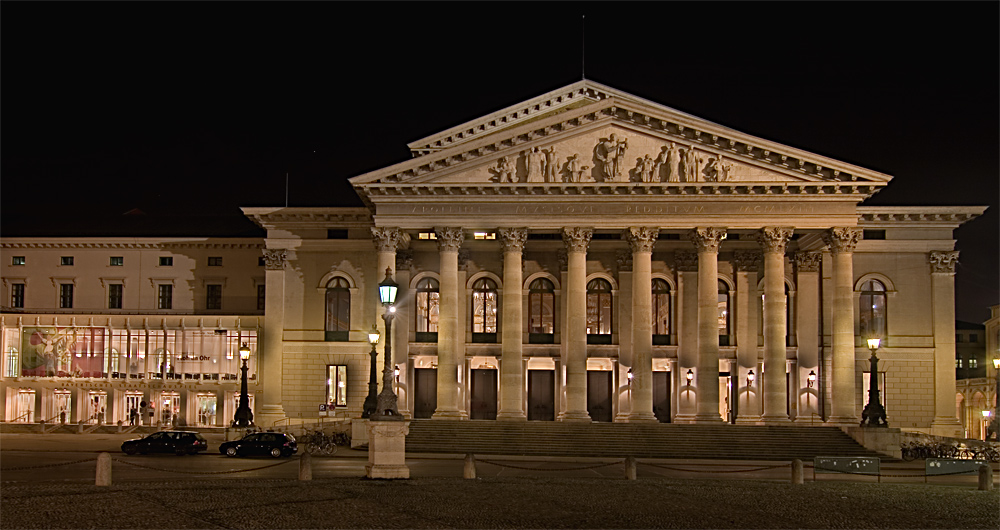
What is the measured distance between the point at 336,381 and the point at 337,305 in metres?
4.30

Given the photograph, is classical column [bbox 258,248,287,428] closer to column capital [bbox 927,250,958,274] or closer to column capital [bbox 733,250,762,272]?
column capital [bbox 733,250,762,272]

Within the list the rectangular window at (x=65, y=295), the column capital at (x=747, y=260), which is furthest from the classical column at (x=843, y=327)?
the rectangular window at (x=65, y=295)

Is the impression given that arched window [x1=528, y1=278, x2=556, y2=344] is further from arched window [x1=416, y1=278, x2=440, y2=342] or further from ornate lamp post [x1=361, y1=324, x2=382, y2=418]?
ornate lamp post [x1=361, y1=324, x2=382, y2=418]

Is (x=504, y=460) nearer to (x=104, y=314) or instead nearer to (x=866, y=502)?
(x=866, y=502)

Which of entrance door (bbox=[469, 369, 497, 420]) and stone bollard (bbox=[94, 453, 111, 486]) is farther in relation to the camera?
entrance door (bbox=[469, 369, 497, 420])

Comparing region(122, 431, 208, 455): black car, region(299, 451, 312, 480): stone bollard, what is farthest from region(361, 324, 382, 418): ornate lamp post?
region(122, 431, 208, 455): black car

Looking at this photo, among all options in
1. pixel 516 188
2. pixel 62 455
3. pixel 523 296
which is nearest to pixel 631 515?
pixel 62 455

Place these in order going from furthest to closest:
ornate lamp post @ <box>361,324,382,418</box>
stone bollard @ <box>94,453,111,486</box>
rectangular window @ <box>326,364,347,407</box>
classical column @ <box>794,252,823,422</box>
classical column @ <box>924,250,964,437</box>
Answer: rectangular window @ <box>326,364,347,407</box> → classical column @ <box>924,250,964,437</box> → classical column @ <box>794,252,823,422</box> → ornate lamp post @ <box>361,324,382,418</box> → stone bollard @ <box>94,453,111,486</box>

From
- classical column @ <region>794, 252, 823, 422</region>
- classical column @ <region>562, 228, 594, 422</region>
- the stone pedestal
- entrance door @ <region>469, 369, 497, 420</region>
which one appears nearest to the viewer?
the stone pedestal

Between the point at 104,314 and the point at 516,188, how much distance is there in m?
29.5

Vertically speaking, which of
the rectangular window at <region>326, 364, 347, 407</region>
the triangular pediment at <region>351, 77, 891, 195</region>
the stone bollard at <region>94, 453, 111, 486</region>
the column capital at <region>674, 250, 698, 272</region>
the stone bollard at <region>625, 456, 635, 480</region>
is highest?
the triangular pediment at <region>351, 77, 891, 195</region>

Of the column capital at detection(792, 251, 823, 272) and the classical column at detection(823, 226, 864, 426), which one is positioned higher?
the column capital at detection(792, 251, 823, 272)

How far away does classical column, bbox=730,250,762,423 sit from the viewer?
62.5m

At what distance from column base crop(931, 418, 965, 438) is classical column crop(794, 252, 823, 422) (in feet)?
20.2
